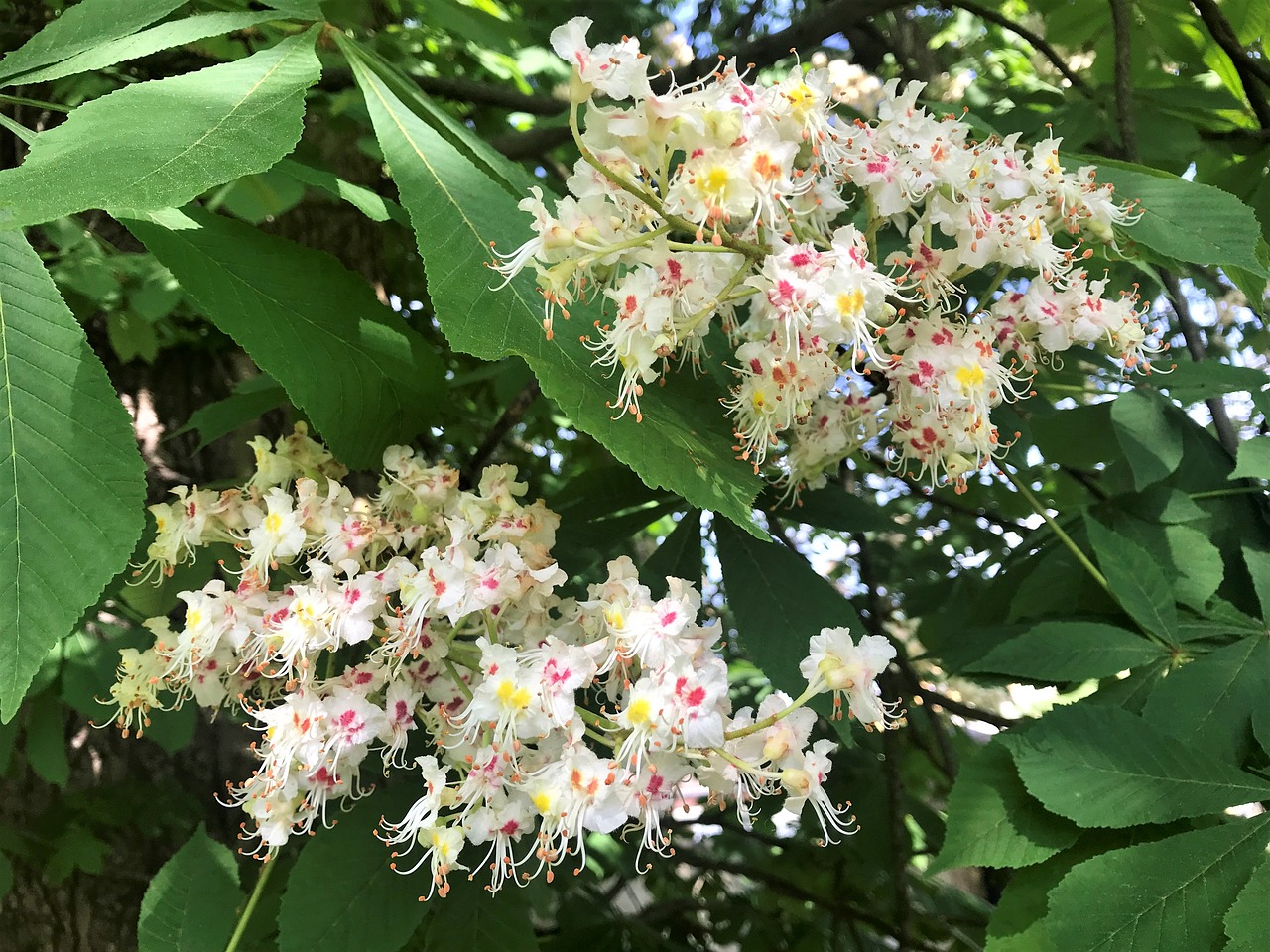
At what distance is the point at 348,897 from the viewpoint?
3.61 feet

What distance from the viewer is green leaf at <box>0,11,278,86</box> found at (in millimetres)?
931

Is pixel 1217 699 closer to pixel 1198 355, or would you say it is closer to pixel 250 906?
pixel 1198 355

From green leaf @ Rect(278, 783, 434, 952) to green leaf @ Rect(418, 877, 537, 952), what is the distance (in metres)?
0.06

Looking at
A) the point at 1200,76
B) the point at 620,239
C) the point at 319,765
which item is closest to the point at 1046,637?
the point at 620,239

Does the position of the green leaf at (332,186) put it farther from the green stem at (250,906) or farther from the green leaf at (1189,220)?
the green leaf at (1189,220)

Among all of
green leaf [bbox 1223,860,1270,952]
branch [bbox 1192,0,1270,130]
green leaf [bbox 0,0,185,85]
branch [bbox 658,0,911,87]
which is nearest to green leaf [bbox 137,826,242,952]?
green leaf [bbox 0,0,185,85]

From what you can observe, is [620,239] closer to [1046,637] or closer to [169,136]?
[169,136]

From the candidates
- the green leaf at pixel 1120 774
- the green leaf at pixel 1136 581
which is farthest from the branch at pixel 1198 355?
the green leaf at pixel 1120 774

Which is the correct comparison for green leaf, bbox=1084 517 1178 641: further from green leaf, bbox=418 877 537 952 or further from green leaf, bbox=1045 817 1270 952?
green leaf, bbox=418 877 537 952

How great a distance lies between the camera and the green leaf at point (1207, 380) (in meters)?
1.27

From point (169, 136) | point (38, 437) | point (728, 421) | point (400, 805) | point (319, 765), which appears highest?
point (169, 136)

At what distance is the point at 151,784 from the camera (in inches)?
82.1

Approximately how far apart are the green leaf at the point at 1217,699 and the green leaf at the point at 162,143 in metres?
1.09

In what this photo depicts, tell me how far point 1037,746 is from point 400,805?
749 millimetres
